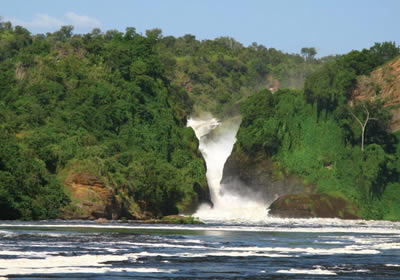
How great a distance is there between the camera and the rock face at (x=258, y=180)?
123 m

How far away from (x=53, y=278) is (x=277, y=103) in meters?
107

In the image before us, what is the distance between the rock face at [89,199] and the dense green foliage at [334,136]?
44.6m

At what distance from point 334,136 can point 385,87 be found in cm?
1002

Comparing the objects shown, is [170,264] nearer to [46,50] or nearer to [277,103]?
[277,103]

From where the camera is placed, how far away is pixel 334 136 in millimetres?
125562

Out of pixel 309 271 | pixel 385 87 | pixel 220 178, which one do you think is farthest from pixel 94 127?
pixel 309 271

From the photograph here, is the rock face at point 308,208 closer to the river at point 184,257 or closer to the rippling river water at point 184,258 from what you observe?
the river at point 184,257

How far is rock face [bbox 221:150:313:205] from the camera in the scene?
123m

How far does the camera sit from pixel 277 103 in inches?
5207

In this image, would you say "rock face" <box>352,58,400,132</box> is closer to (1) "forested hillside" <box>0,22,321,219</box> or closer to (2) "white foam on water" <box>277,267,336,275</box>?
(1) "forested hillside" <box>0,22,321,219</box>

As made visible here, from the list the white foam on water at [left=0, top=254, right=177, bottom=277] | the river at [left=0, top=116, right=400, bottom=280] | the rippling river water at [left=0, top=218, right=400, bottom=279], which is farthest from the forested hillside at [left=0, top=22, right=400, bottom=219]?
the white foam on water at [left=0, top=254, right=177, bottom=277]

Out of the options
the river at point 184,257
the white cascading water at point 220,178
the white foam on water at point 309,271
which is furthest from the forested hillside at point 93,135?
the white foam on water at point 309,271

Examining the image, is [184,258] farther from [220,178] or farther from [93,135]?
[220,178]

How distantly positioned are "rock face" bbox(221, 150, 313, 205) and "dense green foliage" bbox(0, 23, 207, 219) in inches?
228
